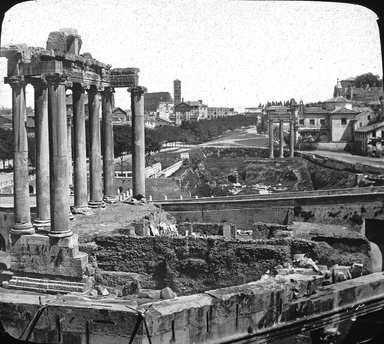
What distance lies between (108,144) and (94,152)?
1.54m

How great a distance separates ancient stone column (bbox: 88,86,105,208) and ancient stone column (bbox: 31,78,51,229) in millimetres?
4998

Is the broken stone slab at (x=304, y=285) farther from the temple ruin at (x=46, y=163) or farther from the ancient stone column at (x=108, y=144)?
the ancient stone column at (x=108, y=144)

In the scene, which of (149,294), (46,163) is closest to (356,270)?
(149,294)

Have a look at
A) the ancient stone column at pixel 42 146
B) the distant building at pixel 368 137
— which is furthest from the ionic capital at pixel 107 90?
the distant building at pixel 368 137

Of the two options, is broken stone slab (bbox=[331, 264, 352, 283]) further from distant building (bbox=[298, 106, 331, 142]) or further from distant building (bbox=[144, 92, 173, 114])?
distant building (bbox=[144, 92, 173, 114])

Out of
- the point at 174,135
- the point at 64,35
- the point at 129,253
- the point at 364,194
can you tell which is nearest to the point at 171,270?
the point at 129,253

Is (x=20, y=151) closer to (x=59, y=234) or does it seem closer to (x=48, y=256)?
(x=59, y=234)

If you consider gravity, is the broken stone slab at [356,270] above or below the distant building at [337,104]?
Result: below

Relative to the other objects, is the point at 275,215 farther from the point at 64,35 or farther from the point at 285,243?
the point at 64,35

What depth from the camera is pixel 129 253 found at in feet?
59.4

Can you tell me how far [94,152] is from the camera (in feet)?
79.1

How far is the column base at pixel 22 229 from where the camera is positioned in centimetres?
1864

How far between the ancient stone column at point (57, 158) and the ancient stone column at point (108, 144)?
7.32 m

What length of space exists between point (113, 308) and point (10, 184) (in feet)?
106
